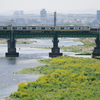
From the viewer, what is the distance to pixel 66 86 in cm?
6291

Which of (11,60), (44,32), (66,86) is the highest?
(44,32)

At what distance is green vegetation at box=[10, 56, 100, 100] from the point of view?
5569 cm

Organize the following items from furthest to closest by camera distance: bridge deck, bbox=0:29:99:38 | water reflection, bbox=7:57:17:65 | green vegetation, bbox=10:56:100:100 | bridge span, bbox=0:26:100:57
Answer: bridge deck, bbox=0:29:99:38, bridge span, bbox=0:26:100:57, water reflection, bbox=7:57:17:65, green vegetation, bbox=10:56:100:100

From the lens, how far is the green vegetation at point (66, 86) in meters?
55.7

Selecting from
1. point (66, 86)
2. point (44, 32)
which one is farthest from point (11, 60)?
point (66, 86)

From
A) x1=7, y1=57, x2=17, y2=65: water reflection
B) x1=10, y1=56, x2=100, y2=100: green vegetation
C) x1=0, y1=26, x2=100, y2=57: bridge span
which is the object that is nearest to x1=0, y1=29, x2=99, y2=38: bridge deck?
x1=0, y1=26, x2=100, y2=57: bridge span

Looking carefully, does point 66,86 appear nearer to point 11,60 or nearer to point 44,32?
point 11,60

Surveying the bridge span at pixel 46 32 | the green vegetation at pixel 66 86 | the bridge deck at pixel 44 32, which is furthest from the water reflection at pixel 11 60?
the green vegetation at pixel 66 86

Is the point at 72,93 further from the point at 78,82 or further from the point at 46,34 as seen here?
the point at 46,34

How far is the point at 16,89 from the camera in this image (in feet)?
208

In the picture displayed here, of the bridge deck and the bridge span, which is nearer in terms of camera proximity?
the bridge span

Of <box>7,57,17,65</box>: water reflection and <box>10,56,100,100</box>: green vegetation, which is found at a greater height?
<box>10,56,100,100</box>: green vegetation

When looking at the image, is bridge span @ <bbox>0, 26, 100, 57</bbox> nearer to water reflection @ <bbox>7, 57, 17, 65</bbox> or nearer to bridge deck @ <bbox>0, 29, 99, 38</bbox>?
bridge deck @ <bbox>0, 29, 99, 38</bbox>

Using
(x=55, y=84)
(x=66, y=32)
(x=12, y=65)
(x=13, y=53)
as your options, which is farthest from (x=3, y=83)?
(x=66, y=32)
